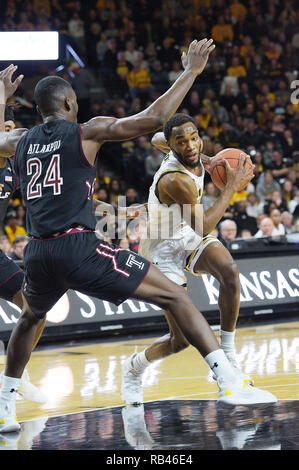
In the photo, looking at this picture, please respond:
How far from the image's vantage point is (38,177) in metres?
4.37

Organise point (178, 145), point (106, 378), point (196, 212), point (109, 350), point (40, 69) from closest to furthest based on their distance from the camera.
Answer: point (196, 212) → point (178, 145) → point (106, 378) → point (109, 350) → point (40, 69)

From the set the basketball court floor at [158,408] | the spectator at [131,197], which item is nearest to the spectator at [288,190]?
the spectator at [131,197]

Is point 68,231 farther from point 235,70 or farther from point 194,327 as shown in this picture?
point 235,70

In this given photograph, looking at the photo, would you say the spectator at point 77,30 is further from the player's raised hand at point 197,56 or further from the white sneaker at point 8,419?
the white sneaker at point 8,419

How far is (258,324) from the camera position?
406 inches

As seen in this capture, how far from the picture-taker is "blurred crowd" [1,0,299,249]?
1488 cm

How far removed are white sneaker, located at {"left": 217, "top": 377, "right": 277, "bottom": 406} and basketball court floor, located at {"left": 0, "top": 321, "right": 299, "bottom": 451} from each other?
162 millimetres

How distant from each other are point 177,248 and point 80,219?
1447mm

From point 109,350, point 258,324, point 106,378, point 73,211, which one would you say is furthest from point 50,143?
point 258,324

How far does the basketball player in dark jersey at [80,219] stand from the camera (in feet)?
13.9

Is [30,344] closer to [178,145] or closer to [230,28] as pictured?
[178,145]

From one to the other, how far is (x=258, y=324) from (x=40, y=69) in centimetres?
781

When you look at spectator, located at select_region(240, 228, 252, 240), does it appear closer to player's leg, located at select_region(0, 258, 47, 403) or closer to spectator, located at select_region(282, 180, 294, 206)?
spectator, located at select_region(282, 180, 294, 206)

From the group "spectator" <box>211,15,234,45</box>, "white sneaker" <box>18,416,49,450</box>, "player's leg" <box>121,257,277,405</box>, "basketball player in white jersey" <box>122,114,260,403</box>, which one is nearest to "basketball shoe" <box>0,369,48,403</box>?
"white sneaker" <box>18,416,49,450</box>
